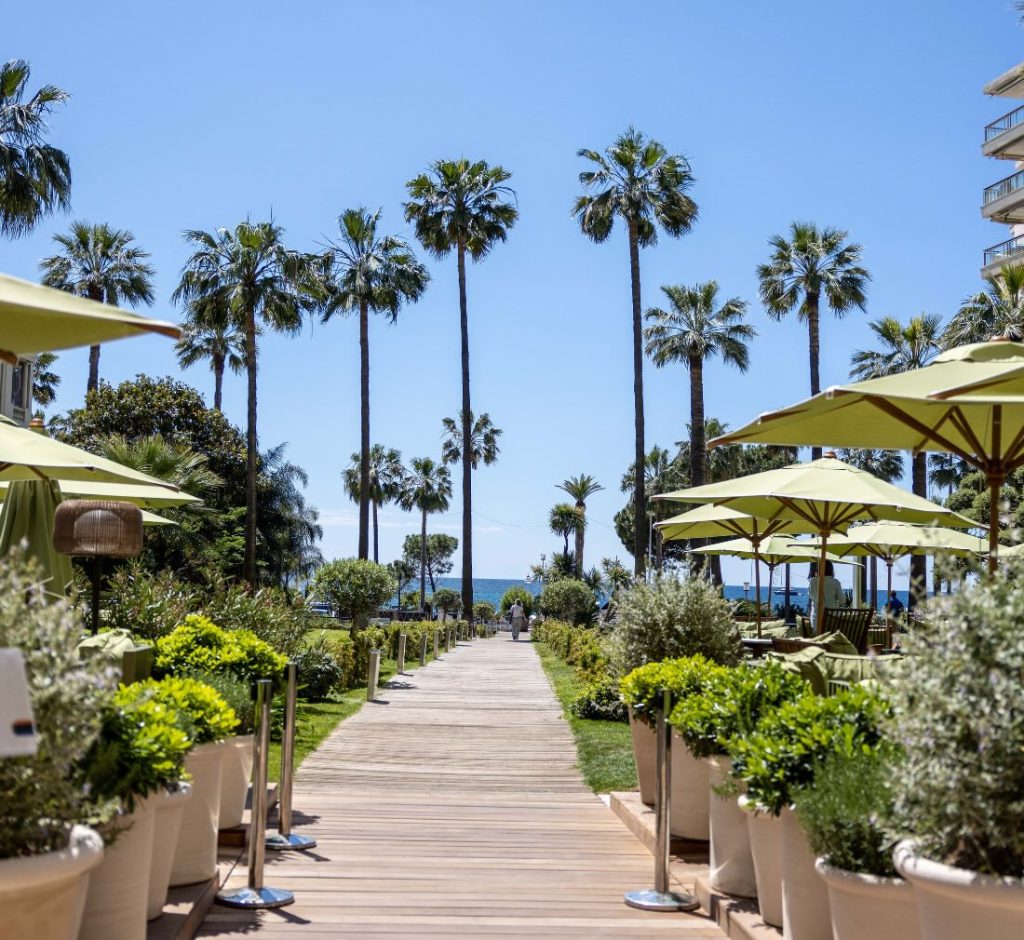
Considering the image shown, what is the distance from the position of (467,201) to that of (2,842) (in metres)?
40.1

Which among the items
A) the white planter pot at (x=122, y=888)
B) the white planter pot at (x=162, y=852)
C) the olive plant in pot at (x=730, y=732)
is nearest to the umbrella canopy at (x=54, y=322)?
the white planter pot at (x=122, y=888)

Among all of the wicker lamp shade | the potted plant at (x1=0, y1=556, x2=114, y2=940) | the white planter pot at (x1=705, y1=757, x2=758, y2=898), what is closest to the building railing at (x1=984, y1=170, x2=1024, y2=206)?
the wicker lamp shade

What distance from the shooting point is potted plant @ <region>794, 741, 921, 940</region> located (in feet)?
11.9

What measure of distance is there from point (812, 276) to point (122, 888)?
3996cm

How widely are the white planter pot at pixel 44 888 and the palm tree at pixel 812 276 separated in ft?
129

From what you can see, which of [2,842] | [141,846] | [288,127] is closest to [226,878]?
[141,846]

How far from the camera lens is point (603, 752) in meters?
11.4

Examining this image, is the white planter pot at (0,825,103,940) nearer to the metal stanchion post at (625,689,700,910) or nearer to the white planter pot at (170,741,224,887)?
the white planter pot at (170,741,224,887)

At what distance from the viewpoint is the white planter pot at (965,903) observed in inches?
116

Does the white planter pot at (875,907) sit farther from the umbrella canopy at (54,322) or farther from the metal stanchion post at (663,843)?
the umbrella canopy at (54,322)

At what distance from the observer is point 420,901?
5.71 meters

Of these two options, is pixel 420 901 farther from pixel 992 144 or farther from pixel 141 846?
pixel 992 144

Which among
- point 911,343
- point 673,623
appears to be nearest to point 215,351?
point 911,343

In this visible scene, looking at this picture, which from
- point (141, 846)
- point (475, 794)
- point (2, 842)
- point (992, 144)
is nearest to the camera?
point (2, 842)
